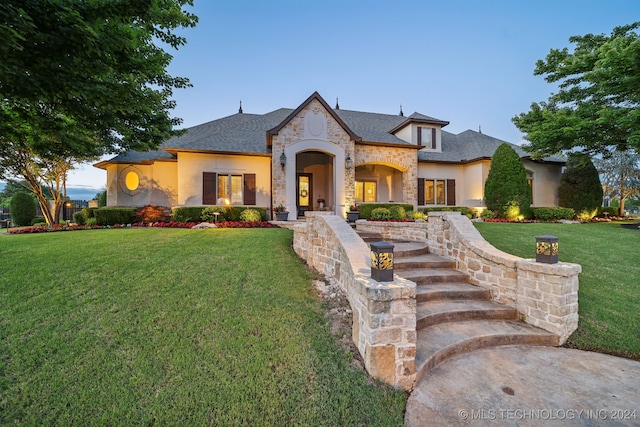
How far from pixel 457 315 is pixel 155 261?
5.64m

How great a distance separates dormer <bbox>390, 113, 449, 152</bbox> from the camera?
1509 cm

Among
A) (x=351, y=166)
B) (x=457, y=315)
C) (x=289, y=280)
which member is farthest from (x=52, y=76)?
(x=351, y=166)

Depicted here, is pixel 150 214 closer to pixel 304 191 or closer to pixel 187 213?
pixel 187 213

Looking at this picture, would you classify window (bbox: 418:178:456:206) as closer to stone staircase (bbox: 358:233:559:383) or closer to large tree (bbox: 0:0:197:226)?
stone staircase (bbox: 358:233:559:383)

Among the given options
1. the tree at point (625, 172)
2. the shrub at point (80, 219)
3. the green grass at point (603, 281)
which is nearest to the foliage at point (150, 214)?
the shrub at point (80, 219)

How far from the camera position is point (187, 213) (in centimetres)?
1134

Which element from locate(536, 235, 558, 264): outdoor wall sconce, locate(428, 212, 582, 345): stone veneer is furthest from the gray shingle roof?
locate(536, 235, 558, 264): outdoor wall sconce

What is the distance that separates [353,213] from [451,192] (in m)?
7.21

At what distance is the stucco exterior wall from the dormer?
8.15 metres

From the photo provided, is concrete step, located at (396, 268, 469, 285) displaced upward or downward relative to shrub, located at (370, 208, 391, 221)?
downward

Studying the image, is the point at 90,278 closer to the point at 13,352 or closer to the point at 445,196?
the point at 13,352

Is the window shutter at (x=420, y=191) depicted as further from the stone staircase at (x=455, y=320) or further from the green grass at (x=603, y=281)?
the stone staircase at (x=455, y=320)

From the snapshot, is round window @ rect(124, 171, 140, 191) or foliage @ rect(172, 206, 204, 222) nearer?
foliage @ rect(172, 206, 204, 222)

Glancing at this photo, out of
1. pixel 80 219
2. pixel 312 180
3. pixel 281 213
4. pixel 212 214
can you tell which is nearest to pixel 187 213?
pixel 212 214
